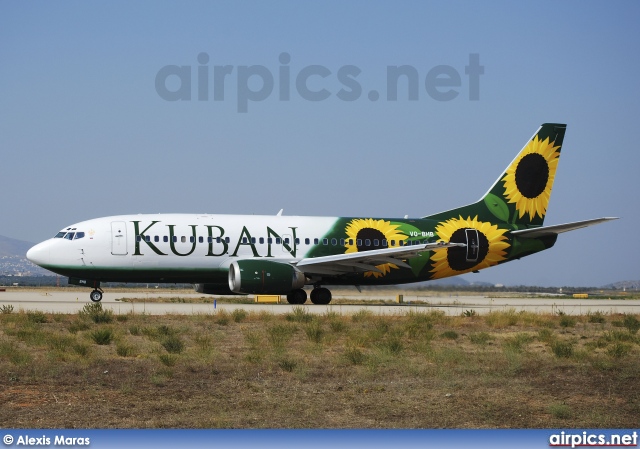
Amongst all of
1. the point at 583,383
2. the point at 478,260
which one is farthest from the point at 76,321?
the point at 478,260

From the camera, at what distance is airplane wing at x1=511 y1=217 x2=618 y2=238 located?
120 feet

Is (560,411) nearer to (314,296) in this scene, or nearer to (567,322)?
(567,322)

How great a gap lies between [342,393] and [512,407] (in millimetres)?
2834

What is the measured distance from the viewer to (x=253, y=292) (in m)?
34.6

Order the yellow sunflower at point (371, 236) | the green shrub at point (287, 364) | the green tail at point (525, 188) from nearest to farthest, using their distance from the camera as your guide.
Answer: the green shrub at point (287, 364), the yellow sunflower at point (371, 236), the green tail at point (525, 188)

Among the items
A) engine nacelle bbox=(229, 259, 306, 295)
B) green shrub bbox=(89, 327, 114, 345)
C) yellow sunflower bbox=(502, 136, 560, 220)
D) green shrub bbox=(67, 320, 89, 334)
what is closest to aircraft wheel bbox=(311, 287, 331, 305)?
engine nacelle bbox=(229, 259, 306, 295)

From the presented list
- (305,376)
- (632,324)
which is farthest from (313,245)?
(305,376)

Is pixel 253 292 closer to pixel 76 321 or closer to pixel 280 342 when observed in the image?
pixel 76 321

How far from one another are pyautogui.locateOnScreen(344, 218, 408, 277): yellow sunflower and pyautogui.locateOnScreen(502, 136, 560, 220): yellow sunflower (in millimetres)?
6125

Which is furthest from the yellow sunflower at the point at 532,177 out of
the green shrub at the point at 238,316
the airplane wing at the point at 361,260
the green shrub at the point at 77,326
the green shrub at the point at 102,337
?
the green shrub at the point at 102,337

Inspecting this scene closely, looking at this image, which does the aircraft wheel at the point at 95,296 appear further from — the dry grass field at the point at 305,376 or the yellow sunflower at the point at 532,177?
the yellow sunflower at the point at 532,177

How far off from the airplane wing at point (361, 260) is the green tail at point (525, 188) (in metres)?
4.32

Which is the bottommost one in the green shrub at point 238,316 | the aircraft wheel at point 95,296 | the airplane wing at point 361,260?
the green shrub at point 238,316

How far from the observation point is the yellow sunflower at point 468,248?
40.2 metres
